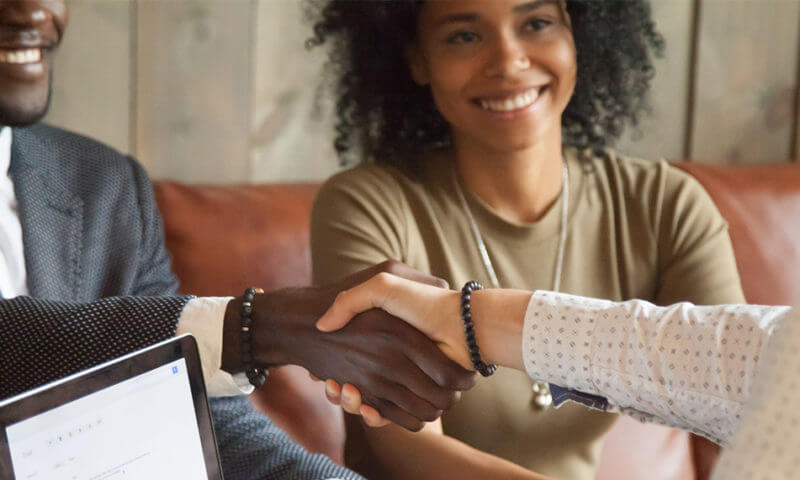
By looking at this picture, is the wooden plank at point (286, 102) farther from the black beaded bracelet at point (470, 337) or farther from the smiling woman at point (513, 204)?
the black beaded bracelet at point (470, 337)

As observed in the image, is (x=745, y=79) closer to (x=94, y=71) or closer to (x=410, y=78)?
(x=410, y=78)

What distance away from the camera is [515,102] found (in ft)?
4.70

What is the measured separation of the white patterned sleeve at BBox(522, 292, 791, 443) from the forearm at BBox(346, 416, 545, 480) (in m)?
0.25

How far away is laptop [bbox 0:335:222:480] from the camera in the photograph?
0.67 m

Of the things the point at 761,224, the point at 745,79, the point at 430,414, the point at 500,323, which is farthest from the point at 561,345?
the point at 745,79

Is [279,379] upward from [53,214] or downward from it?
downward

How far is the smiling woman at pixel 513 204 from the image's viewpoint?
1.35 m

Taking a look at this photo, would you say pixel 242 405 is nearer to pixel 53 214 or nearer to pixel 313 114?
pixel 53 214

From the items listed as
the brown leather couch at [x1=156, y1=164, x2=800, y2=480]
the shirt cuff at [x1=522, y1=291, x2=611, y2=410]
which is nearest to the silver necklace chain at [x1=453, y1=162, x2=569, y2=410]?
the brown leather couch at [x1=156, y1=164, x2=800, y2=480]

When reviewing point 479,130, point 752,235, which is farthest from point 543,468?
point 752,235

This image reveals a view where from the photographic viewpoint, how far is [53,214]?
1.22 meters

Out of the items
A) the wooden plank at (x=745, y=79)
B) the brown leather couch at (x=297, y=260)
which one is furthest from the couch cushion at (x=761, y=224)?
the wooden plank at (x=745, y=79)

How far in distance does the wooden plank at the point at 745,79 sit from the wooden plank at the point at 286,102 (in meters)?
0.99

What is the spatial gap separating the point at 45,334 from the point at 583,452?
88 cm
